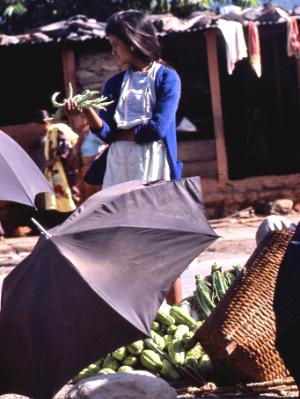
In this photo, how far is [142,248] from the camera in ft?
13.6

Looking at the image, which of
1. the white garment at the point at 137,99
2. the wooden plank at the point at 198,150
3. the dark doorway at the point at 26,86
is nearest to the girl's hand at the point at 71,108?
the white garment at the point at 137,99

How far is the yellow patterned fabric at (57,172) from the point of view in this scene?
12883 millimetres

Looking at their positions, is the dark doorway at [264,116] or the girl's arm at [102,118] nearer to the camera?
the girl's arm at [102,118]

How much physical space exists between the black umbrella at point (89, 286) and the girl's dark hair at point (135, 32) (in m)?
1.26

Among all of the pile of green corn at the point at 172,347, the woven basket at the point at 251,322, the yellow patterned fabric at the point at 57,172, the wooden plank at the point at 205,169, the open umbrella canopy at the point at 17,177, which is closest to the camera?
the open umbrella canopy at the point at 17,177

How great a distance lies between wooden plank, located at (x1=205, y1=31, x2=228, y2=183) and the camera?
1412 centimetres

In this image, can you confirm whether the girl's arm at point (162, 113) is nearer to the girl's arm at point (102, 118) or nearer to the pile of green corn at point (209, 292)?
the girl's arm at point (102, 118)

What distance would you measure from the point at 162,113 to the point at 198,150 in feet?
31.5

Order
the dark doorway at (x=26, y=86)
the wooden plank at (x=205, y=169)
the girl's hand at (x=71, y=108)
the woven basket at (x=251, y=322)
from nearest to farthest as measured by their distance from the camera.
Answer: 1. the woven basket at (x=251, y=322)
2. the girl's hand at (x=71, y=108)
3. the wooden plank at (x=205, y=169)
4. the dark doorway at (x=26, y=86)

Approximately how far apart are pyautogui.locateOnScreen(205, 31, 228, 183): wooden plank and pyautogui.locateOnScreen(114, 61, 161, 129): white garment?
8794 mm

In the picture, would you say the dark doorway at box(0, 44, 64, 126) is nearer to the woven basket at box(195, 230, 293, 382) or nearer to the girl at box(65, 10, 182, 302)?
the girl at box(65, 10, 182, 302)

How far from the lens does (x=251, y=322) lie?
4.60 metres

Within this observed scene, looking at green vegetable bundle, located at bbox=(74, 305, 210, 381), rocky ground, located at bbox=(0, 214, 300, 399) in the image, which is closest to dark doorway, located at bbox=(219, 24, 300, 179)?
rocky ground, located at bbox=(0, 214, 300, 399)

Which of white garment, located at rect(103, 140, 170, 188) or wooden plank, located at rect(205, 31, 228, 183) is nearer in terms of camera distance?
white garment, located at rect(103, 140, 170, 188)
